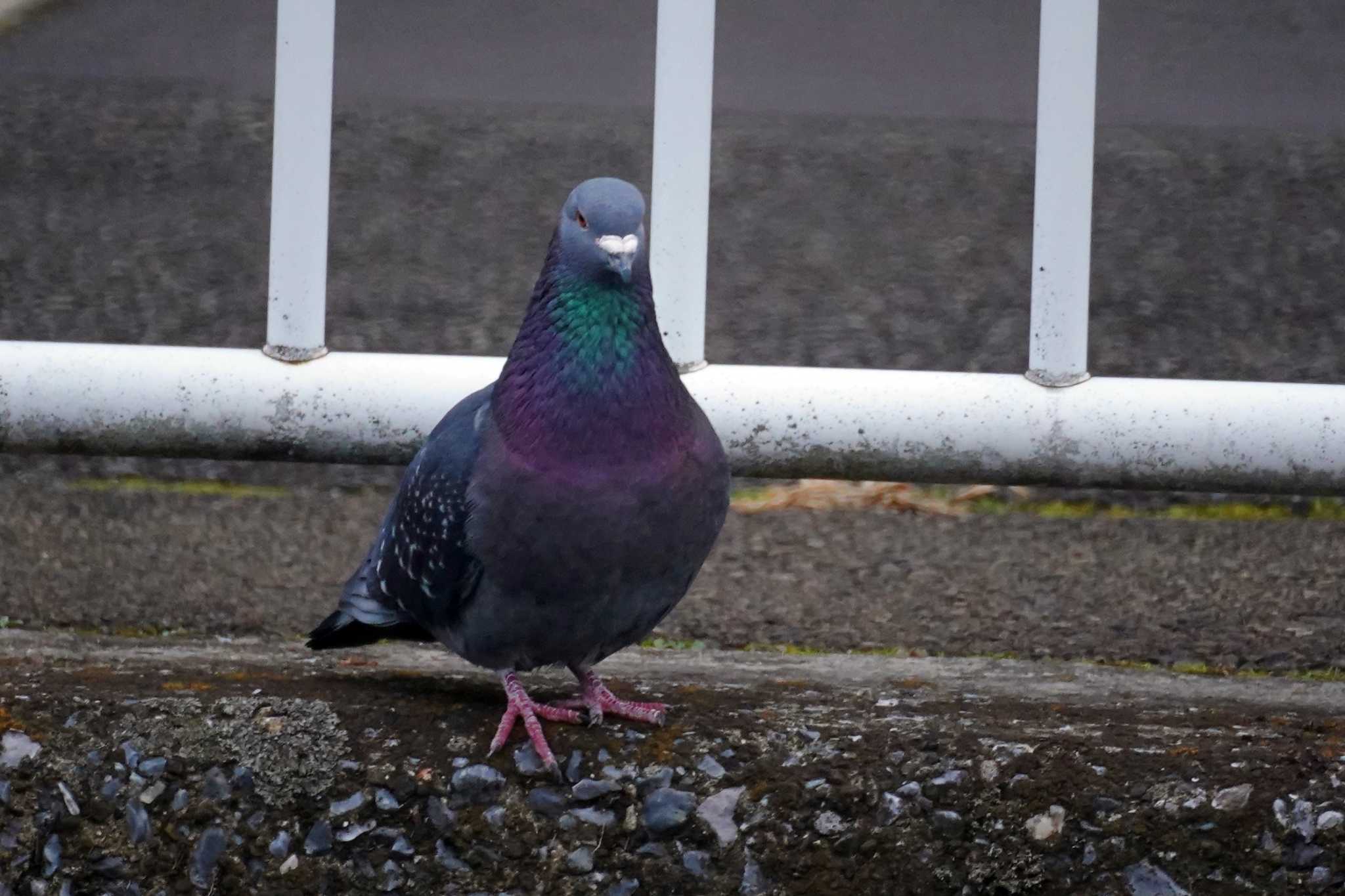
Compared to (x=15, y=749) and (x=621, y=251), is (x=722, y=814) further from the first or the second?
(x=15, y=749)

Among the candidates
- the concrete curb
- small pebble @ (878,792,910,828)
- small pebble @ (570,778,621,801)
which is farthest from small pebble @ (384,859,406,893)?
the concrete curb

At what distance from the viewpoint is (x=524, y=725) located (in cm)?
201

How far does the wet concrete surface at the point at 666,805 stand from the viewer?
6.17 ft

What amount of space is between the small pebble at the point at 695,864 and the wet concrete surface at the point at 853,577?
1034 mm

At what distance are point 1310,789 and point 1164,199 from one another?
3.93 metres

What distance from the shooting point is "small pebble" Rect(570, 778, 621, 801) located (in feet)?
6.31

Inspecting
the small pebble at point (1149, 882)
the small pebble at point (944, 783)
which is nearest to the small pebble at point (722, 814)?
the small pebble at point (944, 783)

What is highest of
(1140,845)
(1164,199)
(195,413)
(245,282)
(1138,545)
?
(1164,199)

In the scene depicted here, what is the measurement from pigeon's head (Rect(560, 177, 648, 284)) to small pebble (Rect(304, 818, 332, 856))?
2.48 feet

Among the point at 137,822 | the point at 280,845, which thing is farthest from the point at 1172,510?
the point at 137,822

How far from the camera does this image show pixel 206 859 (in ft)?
6.23

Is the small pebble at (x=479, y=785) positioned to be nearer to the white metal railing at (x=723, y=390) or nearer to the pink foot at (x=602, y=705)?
the pink foot at (x=602, y=705)

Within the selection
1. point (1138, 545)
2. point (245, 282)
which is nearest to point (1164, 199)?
point (1138, 545)

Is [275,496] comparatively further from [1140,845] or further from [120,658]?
[1140,845]
